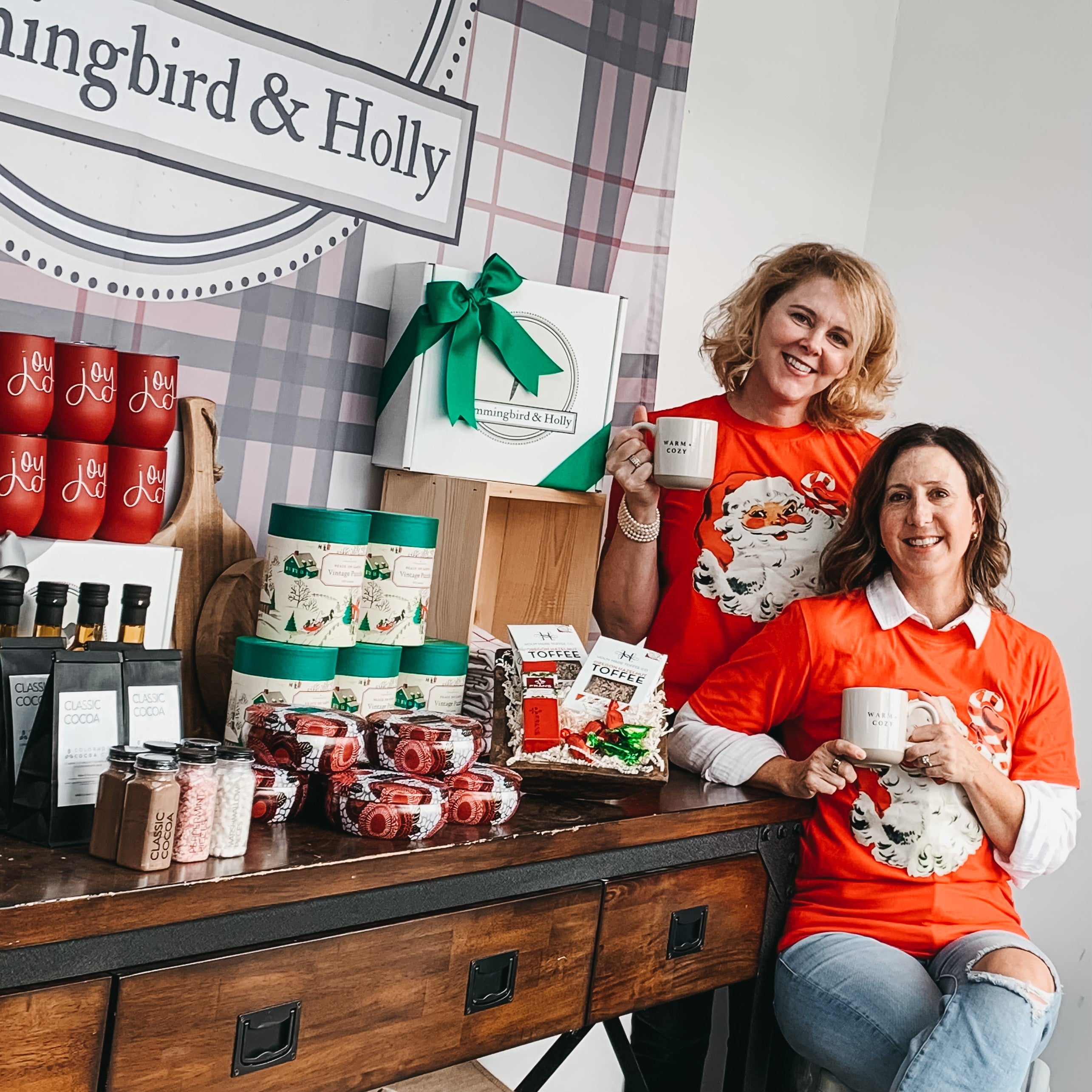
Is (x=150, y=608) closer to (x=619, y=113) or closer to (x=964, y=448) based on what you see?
(x=964, y=448)

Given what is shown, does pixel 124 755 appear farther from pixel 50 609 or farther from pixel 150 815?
pixel 50 609

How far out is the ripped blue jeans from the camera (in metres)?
1.52

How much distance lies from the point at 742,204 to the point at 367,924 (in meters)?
1.97

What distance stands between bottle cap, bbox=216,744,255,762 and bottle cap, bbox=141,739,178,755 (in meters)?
0.04

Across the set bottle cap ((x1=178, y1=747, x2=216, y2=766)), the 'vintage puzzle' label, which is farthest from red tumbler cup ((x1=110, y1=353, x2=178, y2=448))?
bottle cap ((x1=178, y1=747, x2=216, y2=766))

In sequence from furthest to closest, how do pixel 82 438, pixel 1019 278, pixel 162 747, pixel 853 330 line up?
pixel 1019 278 → pixel 853 330 → pixel 82 438 → pixel 162 747

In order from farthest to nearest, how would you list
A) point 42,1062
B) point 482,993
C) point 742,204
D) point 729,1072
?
point 742,204, point 729,1072, point 482,993, point 42,1062

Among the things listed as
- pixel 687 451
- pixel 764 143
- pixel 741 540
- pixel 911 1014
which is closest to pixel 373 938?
pixel 911 1014

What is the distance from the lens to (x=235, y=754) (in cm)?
113

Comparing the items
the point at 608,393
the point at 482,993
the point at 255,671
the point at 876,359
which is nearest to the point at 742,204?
the point at 876,359

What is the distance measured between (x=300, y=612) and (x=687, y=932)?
680 millimetres

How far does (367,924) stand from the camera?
1229mm

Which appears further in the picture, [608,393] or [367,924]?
[608,393]

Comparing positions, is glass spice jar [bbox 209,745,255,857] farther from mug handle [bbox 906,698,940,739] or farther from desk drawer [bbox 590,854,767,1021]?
mug handle [bbox 906,698,940,739]
